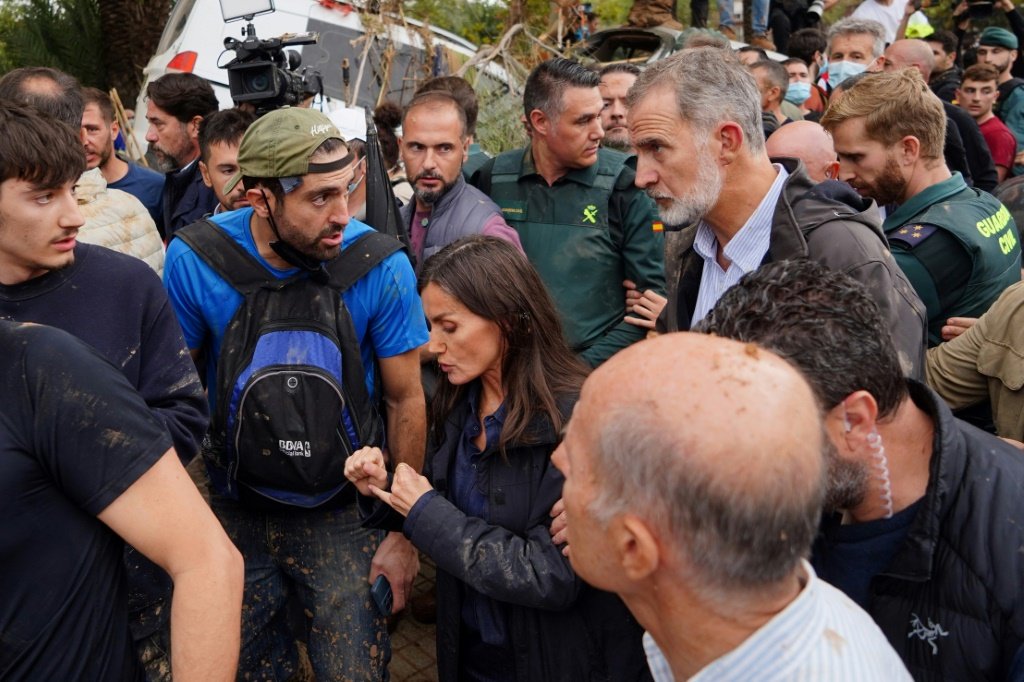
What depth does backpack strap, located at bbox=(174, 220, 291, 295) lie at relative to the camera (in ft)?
9.16

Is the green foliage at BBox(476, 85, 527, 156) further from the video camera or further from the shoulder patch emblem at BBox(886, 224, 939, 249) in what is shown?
the shoulder patch emblem at BBox(886, 224, 939, 249)

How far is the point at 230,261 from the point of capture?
2812mm

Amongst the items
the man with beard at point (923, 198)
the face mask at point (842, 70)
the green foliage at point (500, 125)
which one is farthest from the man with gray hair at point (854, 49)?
the man with beard at point (923, 198)

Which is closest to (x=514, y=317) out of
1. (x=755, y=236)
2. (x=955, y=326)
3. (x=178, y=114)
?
(x=755, y=236)

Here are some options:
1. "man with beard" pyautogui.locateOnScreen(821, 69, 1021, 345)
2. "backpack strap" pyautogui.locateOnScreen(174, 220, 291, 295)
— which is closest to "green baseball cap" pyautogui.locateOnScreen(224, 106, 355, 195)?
"backpack strap" pyautogui.locateOnScreen(174, 220, 291, 295)

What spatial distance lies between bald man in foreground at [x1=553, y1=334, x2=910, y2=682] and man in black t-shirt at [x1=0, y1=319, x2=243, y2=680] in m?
0.81

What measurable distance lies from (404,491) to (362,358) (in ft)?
2.05

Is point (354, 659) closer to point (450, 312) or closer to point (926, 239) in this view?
point (450, 312)

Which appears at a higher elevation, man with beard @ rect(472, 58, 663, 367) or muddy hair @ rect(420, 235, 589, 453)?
muddy hair @ rect(420, 235, 589, 453)

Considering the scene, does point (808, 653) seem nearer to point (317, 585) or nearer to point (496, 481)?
point (496, 481)

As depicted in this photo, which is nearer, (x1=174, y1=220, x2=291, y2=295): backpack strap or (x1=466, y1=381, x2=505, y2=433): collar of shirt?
(x1=466, y1=381, x2=505, y2=433): collar of shirt

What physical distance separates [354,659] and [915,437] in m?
1.89

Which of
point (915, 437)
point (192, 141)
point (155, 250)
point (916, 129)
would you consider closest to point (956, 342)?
point (916, 129)

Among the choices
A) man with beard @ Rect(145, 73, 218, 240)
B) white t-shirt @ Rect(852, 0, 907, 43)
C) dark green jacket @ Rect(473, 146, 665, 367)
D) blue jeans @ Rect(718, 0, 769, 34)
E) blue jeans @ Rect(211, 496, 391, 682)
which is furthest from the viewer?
blue jeans @ Rect(718, 0, 769, 34)
